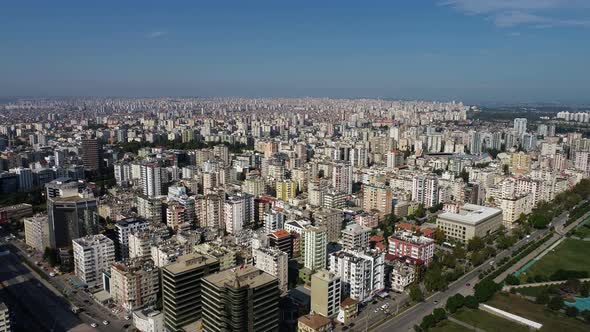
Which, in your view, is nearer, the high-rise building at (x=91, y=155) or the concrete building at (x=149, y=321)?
the concrete building at (x=149, y=321)

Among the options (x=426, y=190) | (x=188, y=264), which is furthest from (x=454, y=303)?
(x=426, y=190)

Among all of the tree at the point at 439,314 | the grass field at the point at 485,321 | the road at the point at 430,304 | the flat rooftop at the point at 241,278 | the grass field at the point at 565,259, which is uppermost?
the flat rooftop at the point at 241,278

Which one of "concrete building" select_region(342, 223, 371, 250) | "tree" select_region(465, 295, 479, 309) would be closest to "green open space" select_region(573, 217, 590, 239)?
"tree" select_region(465, 295, 479, 309)

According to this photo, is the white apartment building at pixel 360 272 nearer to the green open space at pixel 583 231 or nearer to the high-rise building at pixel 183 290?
the high-rise building at pixel 183 290

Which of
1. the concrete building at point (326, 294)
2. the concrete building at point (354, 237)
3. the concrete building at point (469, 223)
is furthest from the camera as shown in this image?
the concrete building at point (469, 223)

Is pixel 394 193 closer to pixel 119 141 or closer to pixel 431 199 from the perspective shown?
pixel 431 199

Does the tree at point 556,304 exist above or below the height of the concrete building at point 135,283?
below

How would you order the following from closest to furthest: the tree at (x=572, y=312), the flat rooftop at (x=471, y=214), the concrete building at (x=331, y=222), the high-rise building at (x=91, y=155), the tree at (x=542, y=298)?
the tree at (x=572, y=312), the tree at (x=542, y=298), the concrete building at (x=331, y=222), the flat rooftop at (x=471, y=214), the high-rise building at (x=91, y=155)

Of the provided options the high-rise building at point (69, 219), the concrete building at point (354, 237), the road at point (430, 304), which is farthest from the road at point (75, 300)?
the concrete building at point (354, 237)
